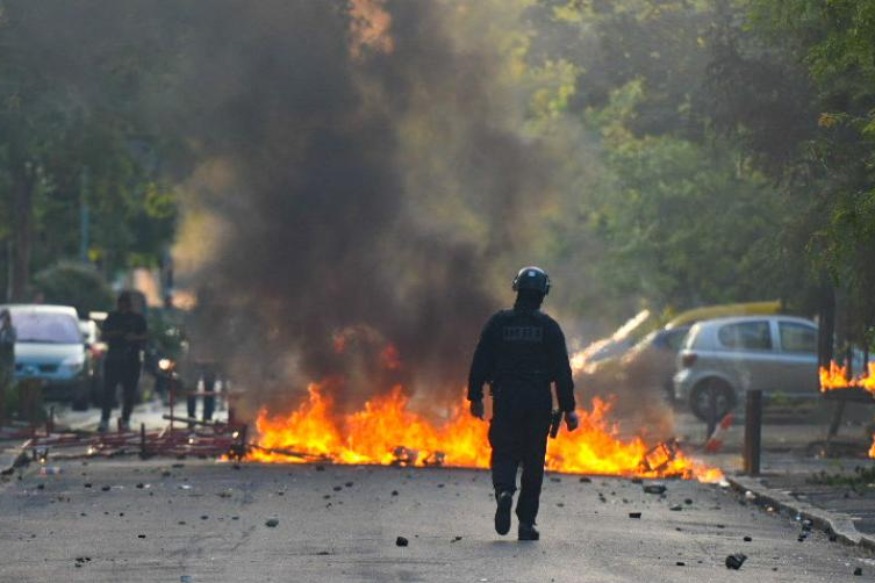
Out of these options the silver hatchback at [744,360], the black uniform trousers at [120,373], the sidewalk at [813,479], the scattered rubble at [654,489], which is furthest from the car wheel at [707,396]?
the scattered rubble at [654,489]

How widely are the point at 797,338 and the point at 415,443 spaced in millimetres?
15208

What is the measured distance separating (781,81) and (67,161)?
55.7ft

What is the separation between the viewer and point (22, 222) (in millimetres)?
40062

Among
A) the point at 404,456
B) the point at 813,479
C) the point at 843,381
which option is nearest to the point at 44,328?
the point at 843,381

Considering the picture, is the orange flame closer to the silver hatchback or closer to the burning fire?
the burning fire

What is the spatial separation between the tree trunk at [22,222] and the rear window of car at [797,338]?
1359 centimetres

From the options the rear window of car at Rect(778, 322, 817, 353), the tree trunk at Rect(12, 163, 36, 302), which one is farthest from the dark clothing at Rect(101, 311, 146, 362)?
the tree trunk at Rect(12, 163, 36, 302)

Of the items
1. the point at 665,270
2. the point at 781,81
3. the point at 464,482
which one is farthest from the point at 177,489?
the point at 665,270

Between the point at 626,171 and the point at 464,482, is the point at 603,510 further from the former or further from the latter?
the point at 626,171

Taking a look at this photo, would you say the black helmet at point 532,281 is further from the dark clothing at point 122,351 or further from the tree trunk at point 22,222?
the tree trunk at point 22,222

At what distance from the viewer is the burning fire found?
20547 millimetres

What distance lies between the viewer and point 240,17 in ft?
75.3

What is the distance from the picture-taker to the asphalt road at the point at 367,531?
38.1 feet

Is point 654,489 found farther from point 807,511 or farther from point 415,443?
point 415,443
